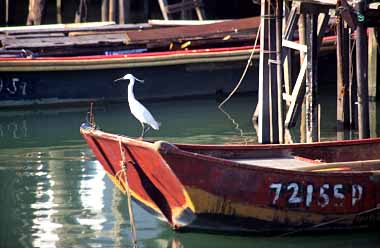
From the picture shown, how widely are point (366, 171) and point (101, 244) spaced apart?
2.67 m

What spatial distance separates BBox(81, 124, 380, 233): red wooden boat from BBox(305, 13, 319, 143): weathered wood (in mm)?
2176

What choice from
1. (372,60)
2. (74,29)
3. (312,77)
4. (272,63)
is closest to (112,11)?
(74,29)

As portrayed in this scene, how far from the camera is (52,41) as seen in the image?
18.5 m

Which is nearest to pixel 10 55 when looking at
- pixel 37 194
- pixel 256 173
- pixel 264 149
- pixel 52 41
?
pixel 52 41

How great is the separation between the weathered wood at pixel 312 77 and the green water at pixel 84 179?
6.97 ft

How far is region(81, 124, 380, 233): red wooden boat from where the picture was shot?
9859mm

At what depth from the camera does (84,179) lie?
1315 centimetres

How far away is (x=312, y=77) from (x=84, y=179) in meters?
3.04

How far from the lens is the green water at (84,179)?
34.4 feet

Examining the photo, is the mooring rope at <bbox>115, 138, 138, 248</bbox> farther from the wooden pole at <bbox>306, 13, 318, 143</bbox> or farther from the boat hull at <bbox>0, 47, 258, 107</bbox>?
the boat hull at <bbox>0, 47, 258, 107</bbox>

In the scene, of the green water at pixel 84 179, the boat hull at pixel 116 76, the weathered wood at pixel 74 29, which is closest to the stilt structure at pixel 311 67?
the green water at pixel 84 179

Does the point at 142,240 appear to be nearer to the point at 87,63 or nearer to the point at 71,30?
the point at 87,63

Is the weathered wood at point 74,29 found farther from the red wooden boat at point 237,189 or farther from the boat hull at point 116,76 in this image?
the red wooden boat at point 237,189

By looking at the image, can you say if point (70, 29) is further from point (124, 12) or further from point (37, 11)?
point (37, 11)
